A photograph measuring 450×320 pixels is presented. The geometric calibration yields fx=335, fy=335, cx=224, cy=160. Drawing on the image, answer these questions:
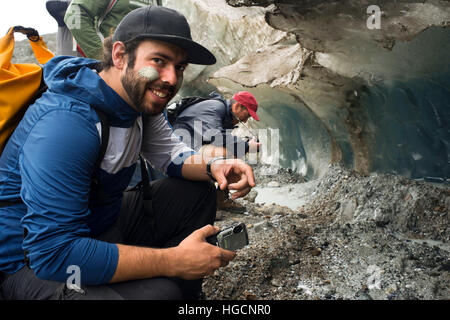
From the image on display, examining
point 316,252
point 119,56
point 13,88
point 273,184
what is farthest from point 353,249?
point 273,184

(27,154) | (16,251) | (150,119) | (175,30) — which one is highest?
(175,30)

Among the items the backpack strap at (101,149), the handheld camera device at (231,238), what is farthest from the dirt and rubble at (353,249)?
the backpack strap at (101,149)

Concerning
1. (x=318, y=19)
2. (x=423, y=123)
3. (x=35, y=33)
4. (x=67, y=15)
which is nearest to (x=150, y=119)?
(x=35, y=33)

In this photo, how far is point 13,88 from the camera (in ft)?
4.21

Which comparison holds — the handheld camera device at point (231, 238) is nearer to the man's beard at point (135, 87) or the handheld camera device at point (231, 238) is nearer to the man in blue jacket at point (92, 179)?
the man in blue jacket at point (92, 179)

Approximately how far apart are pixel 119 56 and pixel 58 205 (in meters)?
0.70

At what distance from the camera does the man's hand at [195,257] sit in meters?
1.29

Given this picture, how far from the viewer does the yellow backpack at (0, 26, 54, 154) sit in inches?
49.9

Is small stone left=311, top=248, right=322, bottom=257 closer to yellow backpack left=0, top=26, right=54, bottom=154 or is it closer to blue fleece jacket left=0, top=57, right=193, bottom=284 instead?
blue fleece jacket left=0, top=57, right=193, bottom=284

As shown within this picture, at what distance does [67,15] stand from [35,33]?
126 cm

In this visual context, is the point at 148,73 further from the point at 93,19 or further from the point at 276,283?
the point at 93,19

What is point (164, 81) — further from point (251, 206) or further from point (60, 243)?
point (251, 206)

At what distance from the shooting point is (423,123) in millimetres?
3244

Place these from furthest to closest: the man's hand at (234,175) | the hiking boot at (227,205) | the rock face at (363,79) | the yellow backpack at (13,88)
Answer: the hiking boot at (227,205)
the rock face at (363,79)
the man's hand at (234,175)
the yellow backpack at (13,88)
